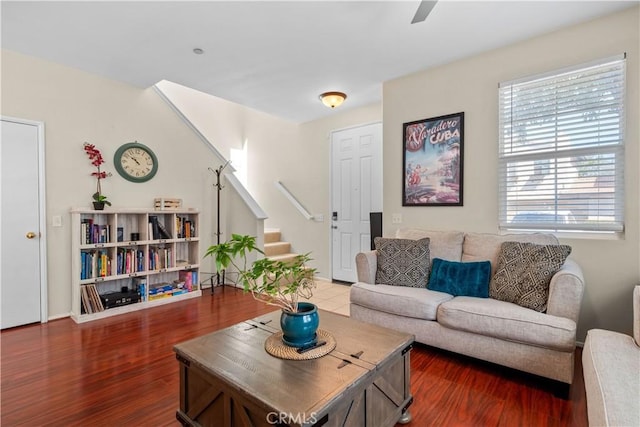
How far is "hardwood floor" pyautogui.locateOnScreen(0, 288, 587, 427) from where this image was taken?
66.0 inches

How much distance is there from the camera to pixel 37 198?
9.97 feet

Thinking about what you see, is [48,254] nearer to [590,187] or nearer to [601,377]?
[601,377]

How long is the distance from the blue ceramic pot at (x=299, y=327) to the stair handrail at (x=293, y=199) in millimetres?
3589

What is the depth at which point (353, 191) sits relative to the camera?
4.64m

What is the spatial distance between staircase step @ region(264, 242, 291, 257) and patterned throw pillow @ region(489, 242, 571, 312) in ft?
11.1

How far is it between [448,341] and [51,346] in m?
3.10

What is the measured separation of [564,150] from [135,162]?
171 inches

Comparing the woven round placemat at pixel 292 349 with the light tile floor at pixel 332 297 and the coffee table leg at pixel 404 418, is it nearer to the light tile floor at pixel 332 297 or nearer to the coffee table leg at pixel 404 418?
the coffee table leg at pixel 404 418

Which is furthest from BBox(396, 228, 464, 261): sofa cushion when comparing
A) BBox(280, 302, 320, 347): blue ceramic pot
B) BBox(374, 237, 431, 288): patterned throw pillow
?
BBox(280, 302, 320, 347): blue ceramic pot

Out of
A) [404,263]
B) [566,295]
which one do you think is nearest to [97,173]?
[404,263]

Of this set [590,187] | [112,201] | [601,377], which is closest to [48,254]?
[112,201]

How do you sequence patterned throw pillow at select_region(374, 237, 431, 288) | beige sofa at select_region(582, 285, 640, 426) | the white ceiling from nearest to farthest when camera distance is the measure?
1. beige sofa at select_region(582, 285, 640, 426)
2. the white ceiling
3. patterned throw pillow at select_region(374, 237, 431, 288)

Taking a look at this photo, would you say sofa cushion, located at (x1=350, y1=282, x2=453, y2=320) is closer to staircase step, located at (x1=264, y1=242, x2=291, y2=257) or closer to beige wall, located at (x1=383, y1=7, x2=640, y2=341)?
beige wall, located at (x1=383, y1=7, x2=640, y2=341)

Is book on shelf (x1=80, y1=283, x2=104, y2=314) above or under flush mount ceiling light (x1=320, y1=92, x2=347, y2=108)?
under
